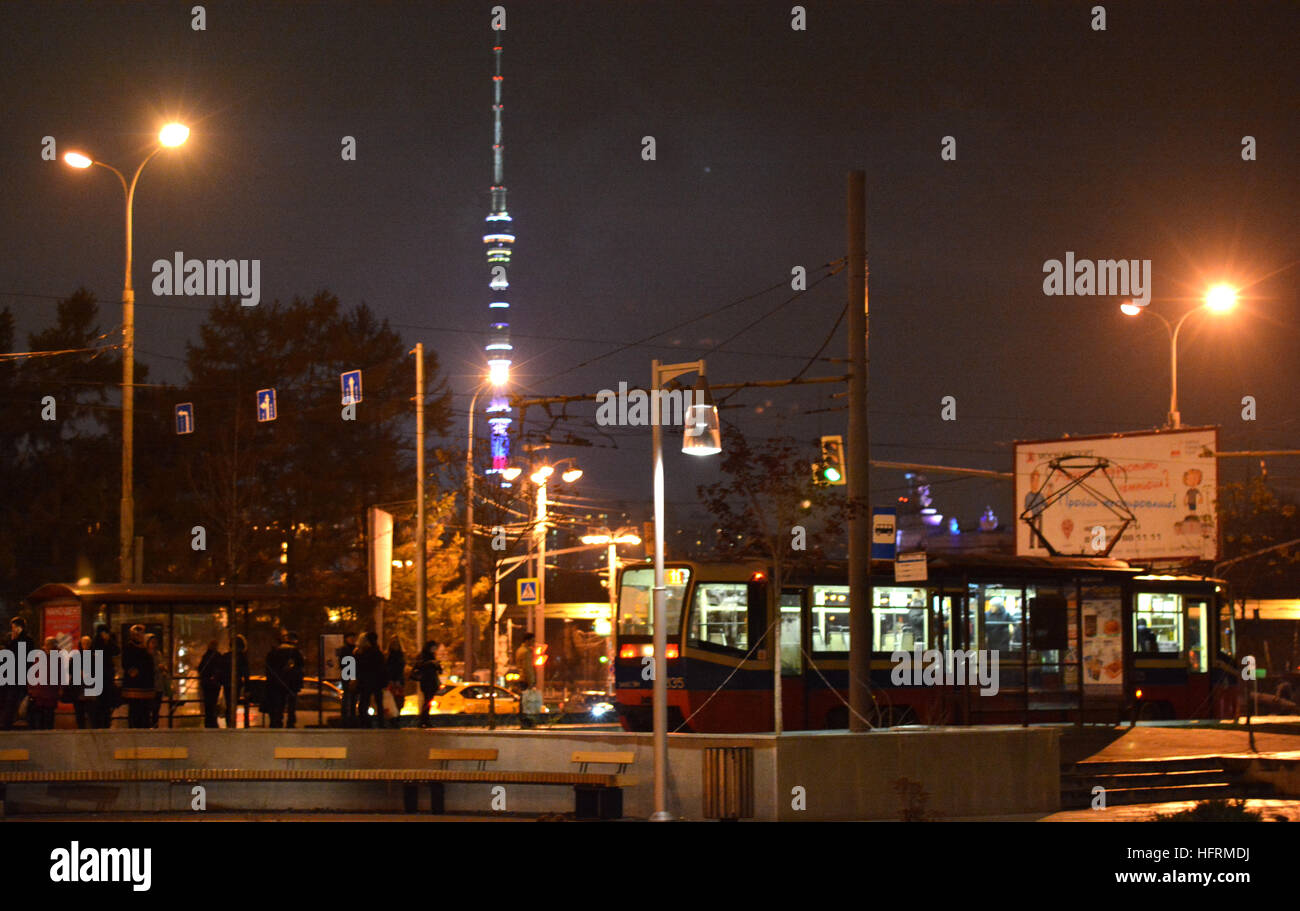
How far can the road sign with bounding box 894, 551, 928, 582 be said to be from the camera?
19.1 metres

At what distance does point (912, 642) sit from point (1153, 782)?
255 inches

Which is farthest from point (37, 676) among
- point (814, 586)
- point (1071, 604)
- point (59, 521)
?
point (59, 521)

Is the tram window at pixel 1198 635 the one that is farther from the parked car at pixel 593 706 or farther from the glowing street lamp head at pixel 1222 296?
the parked car at pixel 593 706

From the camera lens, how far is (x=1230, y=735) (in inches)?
995

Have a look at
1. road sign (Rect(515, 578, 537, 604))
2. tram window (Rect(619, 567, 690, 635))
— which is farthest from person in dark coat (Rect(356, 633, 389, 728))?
road sign (Rect(515, 578, 537, 604))

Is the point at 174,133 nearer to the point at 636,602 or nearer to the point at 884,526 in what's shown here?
the point at 636,602

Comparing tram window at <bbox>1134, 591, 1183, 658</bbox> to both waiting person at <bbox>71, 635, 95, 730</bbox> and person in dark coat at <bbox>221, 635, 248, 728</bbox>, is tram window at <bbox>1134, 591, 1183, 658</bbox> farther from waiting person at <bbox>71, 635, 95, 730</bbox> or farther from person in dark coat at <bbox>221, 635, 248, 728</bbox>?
waiting person at <bbox>71, 635, 95, 730</bbox>

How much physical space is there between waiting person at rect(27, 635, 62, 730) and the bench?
329 centimetres

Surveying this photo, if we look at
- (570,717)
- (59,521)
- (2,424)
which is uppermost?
(2,424)

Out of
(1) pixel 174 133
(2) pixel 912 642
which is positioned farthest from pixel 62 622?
(2) pixel 912 642

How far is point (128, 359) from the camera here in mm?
28531

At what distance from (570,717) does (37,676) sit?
15.1m

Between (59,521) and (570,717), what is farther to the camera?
(59,521)
